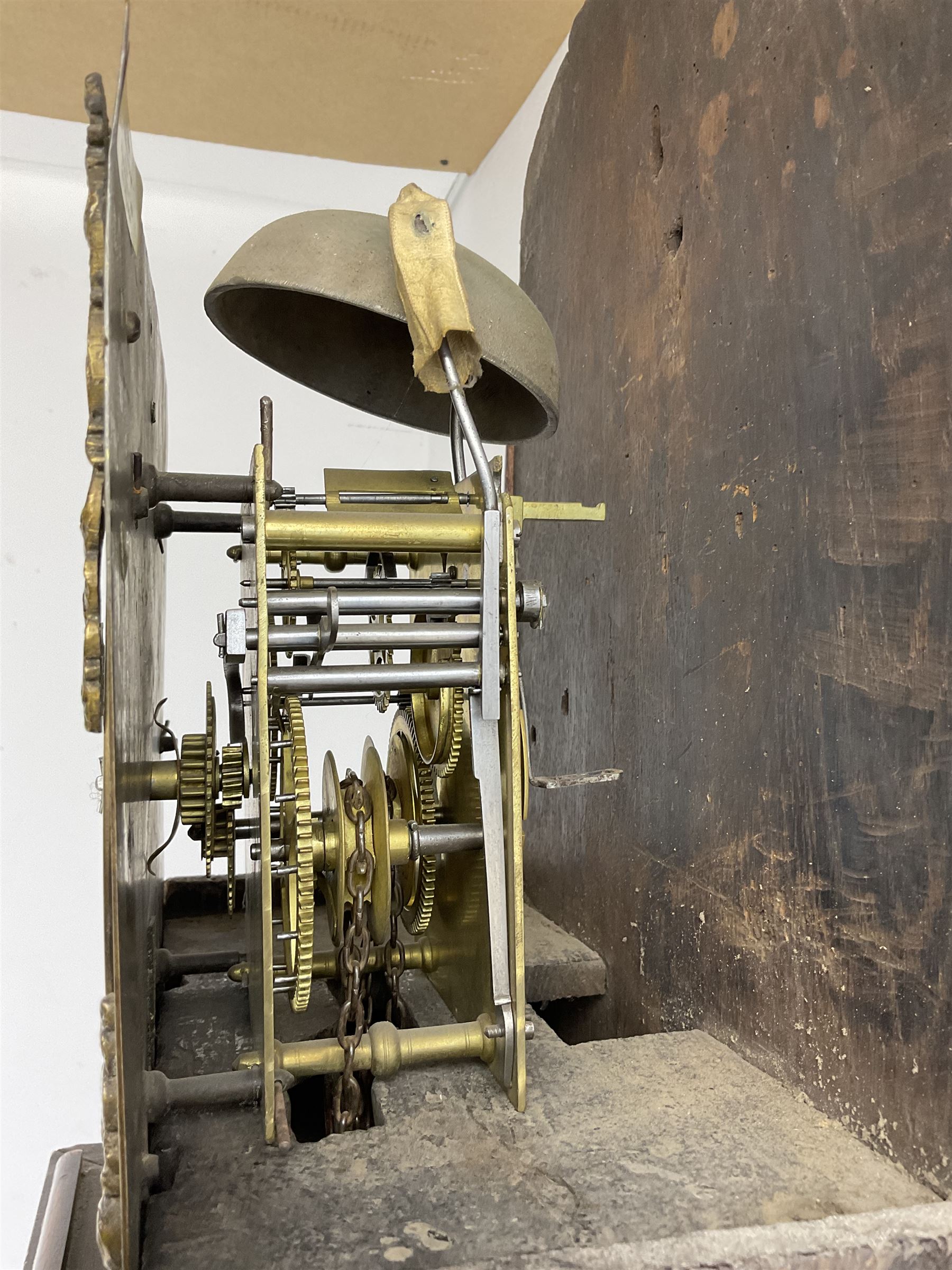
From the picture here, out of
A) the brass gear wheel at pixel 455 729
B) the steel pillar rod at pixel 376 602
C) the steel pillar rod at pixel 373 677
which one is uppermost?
the steel pillar rod at pixel 376 602

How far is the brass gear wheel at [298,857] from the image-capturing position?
1.05 metres

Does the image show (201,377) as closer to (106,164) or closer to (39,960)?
(39,960)

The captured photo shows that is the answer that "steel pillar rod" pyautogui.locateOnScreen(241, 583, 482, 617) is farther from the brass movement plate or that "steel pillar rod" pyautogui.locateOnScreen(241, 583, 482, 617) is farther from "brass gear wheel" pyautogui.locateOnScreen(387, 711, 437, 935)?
"brass gear wheel" pyautogui.locateOnScreen(387, 711, 437, 935)

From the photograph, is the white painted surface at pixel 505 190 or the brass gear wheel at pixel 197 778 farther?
the white painted surface at pixel 505 190

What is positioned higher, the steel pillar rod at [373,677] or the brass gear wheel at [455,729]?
the steel pillar rod at [373,677]

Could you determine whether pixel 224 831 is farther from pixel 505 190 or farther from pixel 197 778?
pixel 505 190

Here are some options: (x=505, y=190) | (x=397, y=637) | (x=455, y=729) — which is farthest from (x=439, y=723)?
(x=505, y=190)

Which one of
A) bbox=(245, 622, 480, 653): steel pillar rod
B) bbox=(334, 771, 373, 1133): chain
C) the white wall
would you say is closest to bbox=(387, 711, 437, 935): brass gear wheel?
bbox=(334, 771, 373, 1133): chain

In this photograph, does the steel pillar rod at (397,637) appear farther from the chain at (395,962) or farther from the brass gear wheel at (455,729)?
the chain at (395,962)

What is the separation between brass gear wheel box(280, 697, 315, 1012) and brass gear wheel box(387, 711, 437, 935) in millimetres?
190

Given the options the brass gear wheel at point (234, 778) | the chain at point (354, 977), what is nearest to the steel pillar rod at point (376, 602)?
the chain at point (354, 977)

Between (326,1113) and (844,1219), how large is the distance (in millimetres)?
690

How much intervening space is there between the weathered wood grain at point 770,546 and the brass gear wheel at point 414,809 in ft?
1.19

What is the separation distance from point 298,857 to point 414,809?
0.38 m
